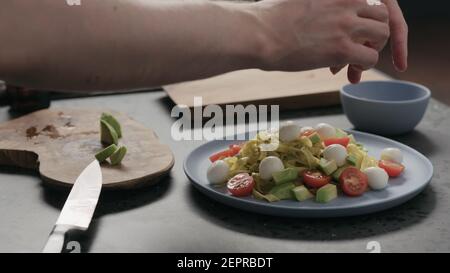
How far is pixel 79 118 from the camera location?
4.41 ft

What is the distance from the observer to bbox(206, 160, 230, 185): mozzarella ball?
102cm

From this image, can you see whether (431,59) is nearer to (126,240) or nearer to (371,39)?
(371,39)

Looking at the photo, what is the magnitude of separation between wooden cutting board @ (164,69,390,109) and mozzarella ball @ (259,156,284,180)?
1.43 ft

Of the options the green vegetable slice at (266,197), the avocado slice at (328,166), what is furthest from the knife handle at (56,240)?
the avocado slice at (328,166)

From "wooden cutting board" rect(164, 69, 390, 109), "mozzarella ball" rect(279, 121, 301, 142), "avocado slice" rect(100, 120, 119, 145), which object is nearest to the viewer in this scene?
"mozzarella ball" rect(279, 121, 301, 142)

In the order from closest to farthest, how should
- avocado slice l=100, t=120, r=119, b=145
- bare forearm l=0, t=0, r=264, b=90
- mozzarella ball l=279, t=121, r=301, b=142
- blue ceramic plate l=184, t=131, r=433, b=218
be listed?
bare forearm l=0, t=0, r=264, b=90
blue ceramic plate l=184, t=131, r=433, b=218
mozzarella ball l=279, t=121, r=301, b=142
avocado slice l=100, t=120, r=119, b=145

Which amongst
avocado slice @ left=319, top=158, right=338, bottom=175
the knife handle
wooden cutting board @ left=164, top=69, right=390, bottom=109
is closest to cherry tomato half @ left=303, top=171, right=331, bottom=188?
avocado slice @ left=319, top=158, right=338, bottom=175

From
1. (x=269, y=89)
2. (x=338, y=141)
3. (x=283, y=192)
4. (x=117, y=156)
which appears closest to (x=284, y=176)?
(x=283, y=192)

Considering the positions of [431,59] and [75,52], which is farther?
[431,59]

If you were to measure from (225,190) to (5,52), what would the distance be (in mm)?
373

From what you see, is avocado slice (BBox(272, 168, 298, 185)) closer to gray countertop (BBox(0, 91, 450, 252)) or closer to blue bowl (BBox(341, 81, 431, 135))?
gray countertop (BBox(0, 91, 450, 252))

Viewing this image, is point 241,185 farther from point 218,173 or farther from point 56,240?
point 56,240

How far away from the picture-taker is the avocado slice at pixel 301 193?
964 millimetres
